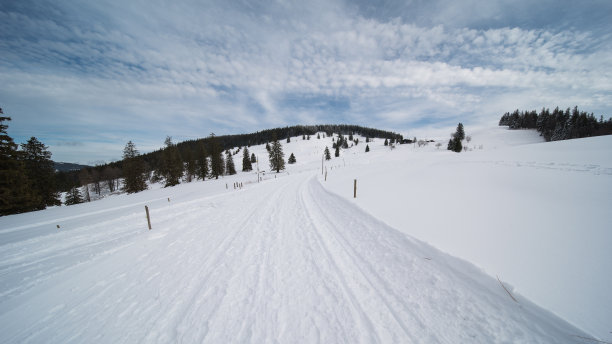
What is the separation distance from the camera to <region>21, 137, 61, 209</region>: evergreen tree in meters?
24.6

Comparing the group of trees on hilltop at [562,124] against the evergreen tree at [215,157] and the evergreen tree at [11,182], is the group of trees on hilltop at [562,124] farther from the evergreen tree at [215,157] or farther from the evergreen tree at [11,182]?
the evergreen tree at [11,182]

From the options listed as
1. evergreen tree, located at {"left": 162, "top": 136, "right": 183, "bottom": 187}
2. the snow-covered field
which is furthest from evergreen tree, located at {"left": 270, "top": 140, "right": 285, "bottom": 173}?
the snow-covered field

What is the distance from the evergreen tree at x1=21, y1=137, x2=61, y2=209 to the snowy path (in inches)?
1265

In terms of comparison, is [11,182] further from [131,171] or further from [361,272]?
[361,272]

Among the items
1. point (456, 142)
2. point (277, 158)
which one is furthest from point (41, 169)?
point (456, 142)

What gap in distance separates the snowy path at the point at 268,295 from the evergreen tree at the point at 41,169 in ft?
105

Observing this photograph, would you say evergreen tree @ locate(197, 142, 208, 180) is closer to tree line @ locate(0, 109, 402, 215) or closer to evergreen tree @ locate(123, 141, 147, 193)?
tree line @ locate(0, 109, 402, 215)

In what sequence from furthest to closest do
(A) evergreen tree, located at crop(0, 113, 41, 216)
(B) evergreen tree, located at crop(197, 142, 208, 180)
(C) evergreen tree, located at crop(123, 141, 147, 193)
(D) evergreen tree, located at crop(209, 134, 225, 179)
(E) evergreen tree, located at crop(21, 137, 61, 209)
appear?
(D) evergreen tree, located at crop(209, 134, 225, 179)
(B) evergreen tree, located at crop(197, 142, 208, 180)
(C) evergreen tree, located at crop(123, 141, 147, 193)
(E) evergreen tree, located at crop(21, 137, 61, 209)
(A) evergreen tree, located at crop(0, 113, 41, 216)

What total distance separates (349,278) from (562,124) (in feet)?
333

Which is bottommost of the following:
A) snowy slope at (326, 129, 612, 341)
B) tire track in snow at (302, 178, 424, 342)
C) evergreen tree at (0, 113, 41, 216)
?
tire track in snow at (302, 178, 424, 342)

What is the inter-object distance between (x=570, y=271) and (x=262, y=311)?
5.30 m

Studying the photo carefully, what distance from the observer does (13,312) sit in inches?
146

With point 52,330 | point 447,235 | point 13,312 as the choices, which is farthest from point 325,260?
point 13,312

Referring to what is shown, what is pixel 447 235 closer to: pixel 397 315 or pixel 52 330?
pixel 397 315
